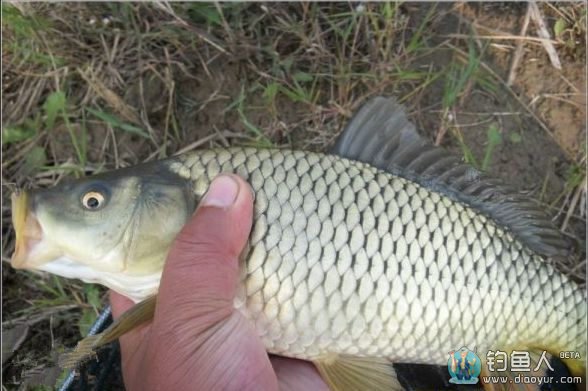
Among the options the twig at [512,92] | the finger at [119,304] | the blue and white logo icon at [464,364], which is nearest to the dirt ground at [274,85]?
the twig at [512,92]

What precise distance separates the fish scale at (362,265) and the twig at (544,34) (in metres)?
1.00

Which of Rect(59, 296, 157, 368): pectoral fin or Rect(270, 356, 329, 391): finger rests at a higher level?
Rect(59, 296, 157, 368): pectoral fin

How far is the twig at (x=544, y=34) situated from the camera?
2.34m

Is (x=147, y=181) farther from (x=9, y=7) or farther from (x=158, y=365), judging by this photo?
(x=9, y=7)

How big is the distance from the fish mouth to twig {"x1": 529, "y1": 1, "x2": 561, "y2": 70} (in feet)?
6.06

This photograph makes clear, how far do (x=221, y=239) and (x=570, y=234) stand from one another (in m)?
1.42

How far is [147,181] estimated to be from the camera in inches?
58.7

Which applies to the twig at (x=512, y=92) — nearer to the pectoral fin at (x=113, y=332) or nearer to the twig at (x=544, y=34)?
the twig at (x=544, y=34)

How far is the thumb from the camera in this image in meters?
1.42

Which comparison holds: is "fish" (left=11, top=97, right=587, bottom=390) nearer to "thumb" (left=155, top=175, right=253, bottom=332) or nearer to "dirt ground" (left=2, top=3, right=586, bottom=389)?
"thumb" (left=155, top=175, right=253, bottom=332)

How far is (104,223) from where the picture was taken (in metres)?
1.44

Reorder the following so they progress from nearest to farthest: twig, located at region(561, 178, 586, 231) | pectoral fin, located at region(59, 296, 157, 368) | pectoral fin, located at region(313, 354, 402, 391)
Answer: pectoral fin, located at region(59, 296, 157, 368)
pectoral fin, located at region(313, 354, 402, 391)
twig, located at region(561, 178, 586, 231)

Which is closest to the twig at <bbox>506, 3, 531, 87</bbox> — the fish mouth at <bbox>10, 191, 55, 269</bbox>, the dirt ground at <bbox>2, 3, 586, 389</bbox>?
the dirt ground at <bbox>2, 3, 586, 389</bbox>

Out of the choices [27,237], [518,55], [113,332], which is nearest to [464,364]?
[113,332]
